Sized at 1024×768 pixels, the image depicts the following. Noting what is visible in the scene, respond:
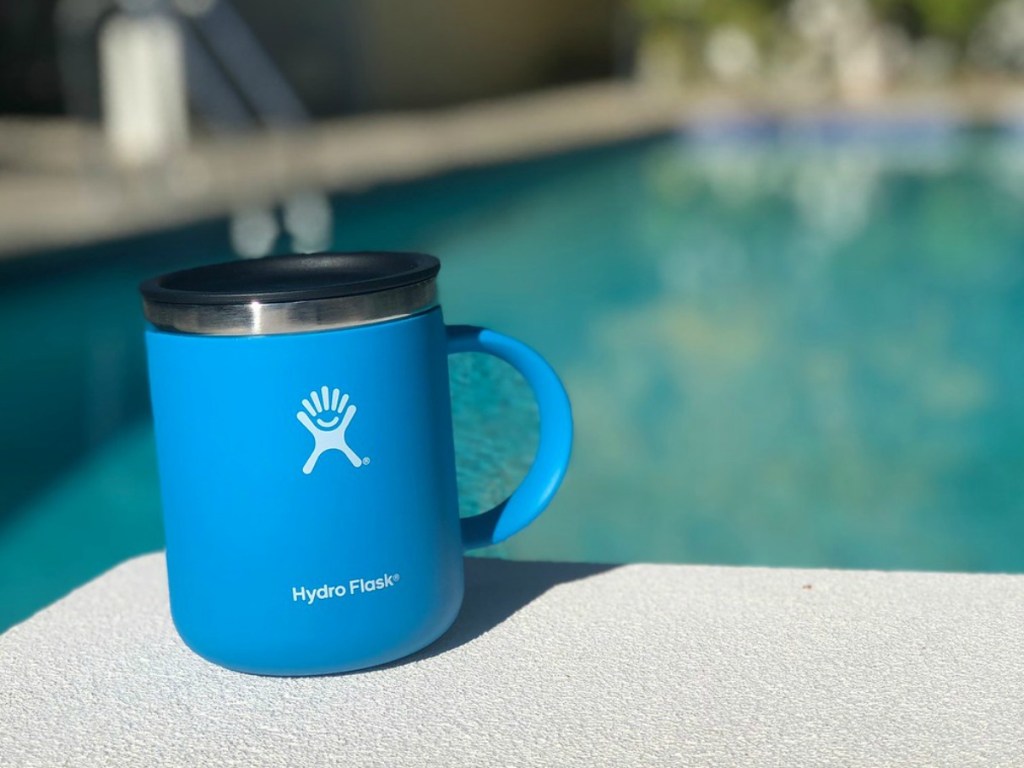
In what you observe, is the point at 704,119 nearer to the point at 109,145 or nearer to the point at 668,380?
the point at 109,145

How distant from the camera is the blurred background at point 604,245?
13.2 feet

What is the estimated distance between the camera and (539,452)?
1.57m

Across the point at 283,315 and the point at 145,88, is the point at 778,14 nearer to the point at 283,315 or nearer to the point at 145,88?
the point at 145,88

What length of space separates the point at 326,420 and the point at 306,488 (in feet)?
0.23

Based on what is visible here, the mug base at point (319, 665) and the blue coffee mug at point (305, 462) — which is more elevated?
the blue coffee mug at point (305, 462)

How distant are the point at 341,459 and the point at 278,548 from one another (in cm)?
11

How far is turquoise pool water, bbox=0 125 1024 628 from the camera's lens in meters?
3.83

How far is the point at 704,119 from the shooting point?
14.8 m

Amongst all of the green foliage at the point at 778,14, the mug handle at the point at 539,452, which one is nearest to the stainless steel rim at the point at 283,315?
the mug handle at the point at 539,452

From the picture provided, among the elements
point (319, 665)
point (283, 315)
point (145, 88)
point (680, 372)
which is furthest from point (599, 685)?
point (145, 88)

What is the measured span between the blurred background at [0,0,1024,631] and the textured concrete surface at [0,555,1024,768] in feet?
1.02

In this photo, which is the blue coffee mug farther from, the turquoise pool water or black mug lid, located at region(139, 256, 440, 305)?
the turquoise pool water

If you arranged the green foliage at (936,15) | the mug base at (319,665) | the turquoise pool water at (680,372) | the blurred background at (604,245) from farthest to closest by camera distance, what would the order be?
Result: the green foliage at (936,15)
the blurred background at (604,245)
the turquoise pool water at (680,372)
the mug base at (319,665)

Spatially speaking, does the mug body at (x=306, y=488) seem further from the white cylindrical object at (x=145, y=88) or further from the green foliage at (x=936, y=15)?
the green foliage at (x=936, y=15)
